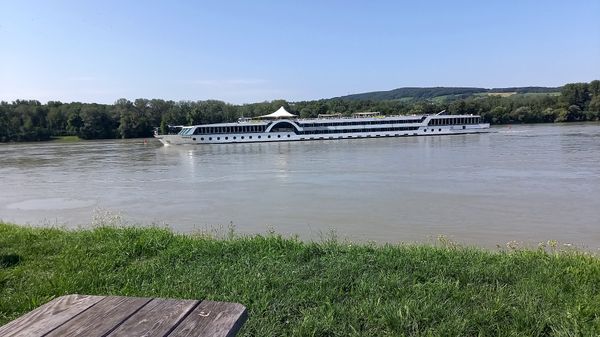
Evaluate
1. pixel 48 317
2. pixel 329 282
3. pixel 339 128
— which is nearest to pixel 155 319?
pixel 48 317

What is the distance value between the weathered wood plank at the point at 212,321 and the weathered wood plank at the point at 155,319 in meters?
0.04

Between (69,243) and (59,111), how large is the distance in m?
88.2

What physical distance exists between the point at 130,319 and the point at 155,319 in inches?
4.0

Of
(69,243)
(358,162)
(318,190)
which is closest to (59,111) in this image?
(358,162)

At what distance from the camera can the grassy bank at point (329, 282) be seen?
3.30 metres

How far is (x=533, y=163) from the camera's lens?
77.9 ft

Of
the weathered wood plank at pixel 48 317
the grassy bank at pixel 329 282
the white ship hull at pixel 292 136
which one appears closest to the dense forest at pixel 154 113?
the white ship hull at pixel 292 136

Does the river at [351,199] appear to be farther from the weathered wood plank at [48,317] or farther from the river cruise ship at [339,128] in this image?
the river cruise ship at [339,128]

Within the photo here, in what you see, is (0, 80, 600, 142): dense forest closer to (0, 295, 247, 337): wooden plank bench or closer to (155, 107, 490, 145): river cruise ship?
(155, 107, 490, 145): river cruise ship

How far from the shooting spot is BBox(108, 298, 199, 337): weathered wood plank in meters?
1.71

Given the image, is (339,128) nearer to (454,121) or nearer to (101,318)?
(454,121)

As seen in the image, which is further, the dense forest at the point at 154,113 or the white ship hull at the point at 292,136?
the dense forest at the point at 154,113

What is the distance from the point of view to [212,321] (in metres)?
1.78

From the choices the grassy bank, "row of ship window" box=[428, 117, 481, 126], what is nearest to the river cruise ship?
"row of ship window" box=[428, 117, 481, 126]
